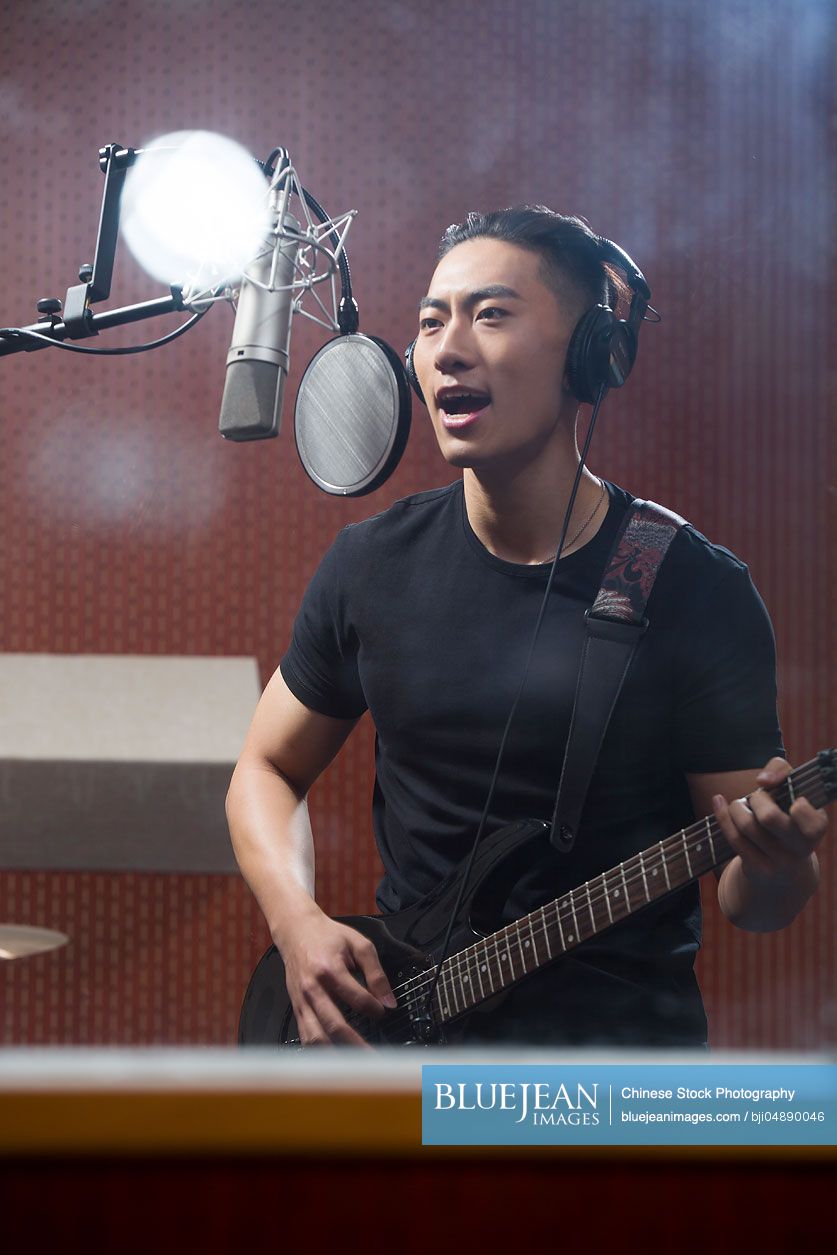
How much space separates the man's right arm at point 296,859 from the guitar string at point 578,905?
1.1 inches

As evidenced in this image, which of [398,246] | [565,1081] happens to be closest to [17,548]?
[398,246]

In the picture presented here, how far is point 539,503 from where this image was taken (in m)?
1.16

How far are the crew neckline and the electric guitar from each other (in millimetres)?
242

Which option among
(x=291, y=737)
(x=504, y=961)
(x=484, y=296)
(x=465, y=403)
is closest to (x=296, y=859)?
(x=291, y=737)

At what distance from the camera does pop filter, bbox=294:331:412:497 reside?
1.13 meters

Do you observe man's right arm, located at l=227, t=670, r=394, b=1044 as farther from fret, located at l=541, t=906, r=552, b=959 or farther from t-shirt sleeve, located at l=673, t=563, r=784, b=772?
t-shirt sleeve, located at l=673, t=563, r=784, b=772

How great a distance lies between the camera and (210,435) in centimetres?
117

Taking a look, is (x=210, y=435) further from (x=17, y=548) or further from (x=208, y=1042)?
(x=208, y=1042)

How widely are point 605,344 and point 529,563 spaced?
22 centimetres

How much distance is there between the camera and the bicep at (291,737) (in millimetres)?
1174

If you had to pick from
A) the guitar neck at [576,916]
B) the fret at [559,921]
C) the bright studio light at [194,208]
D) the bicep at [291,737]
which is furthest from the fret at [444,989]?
the bright studio light at [194,208]

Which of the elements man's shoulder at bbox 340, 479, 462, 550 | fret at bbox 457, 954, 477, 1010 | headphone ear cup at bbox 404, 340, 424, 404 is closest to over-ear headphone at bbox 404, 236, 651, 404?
headphone ear cup at bbox 404, 340, 424, 404

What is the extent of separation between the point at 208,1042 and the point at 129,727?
0.31m

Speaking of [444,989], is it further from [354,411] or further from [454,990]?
[354,411]
